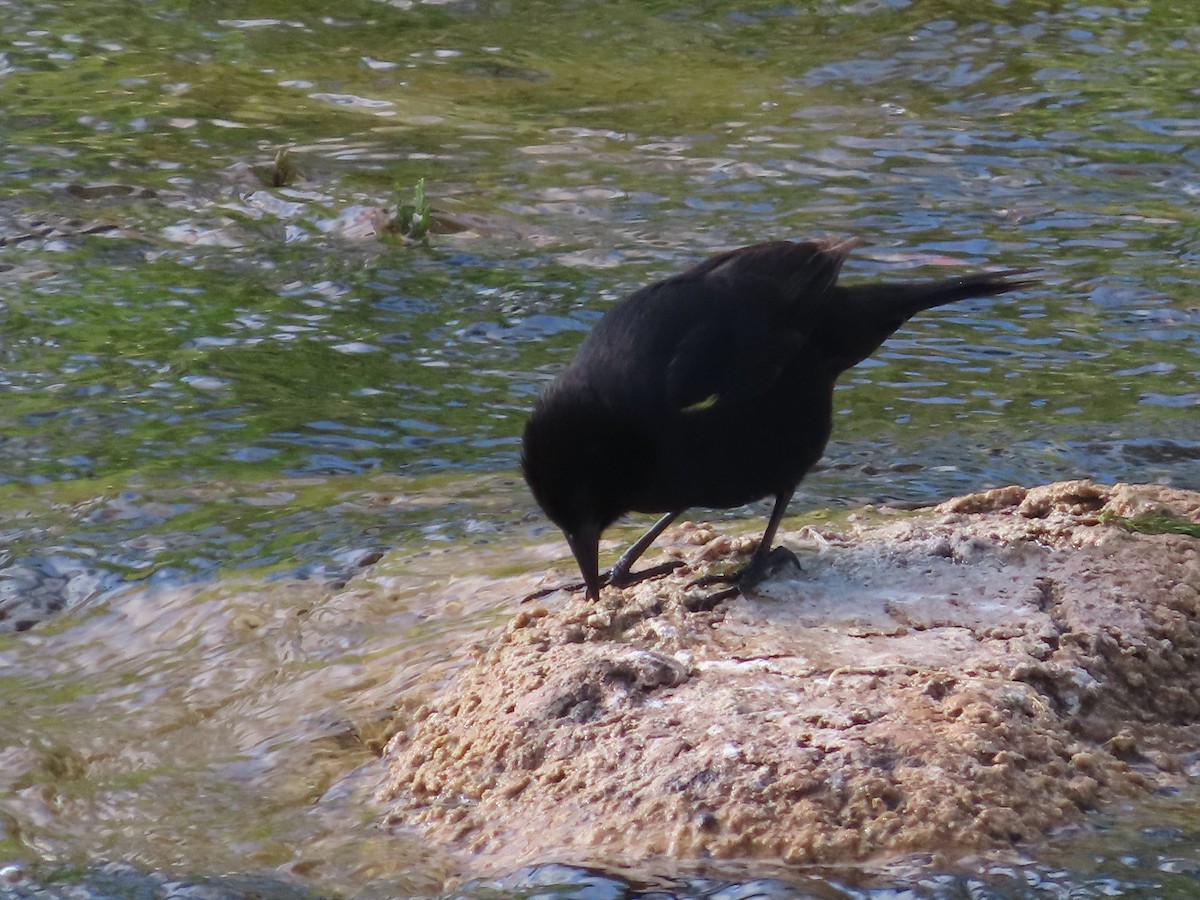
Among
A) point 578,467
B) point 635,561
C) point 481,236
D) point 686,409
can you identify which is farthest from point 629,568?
point 481,236

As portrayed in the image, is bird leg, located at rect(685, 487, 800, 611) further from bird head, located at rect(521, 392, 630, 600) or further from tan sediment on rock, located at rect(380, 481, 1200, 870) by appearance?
bird head, located at rect(521, 392, 630, 600)

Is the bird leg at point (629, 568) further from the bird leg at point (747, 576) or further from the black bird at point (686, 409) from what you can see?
the bird leg at point (747, 576)

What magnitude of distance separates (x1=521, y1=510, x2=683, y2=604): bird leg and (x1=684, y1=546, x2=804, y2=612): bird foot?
21cm

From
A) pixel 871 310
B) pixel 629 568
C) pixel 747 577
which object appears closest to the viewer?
pixel 747 577

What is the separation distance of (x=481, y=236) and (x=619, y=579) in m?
4.34

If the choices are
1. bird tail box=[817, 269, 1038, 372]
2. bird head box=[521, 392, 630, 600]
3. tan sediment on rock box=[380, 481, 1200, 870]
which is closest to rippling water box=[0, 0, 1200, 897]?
bird tail box=[817, 269, 1038, 372]

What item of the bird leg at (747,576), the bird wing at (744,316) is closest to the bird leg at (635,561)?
the bird leg at (747,576)

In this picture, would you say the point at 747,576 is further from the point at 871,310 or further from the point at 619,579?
the point at 871,310

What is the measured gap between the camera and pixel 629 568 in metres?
4.91

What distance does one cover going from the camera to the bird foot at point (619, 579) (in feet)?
15.5

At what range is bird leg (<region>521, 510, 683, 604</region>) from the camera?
15.6 ft

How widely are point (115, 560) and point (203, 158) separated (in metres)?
4.63

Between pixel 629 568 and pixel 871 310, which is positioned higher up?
pixel 871 310

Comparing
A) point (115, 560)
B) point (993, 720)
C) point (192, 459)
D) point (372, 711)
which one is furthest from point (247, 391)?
point (993, 720)
